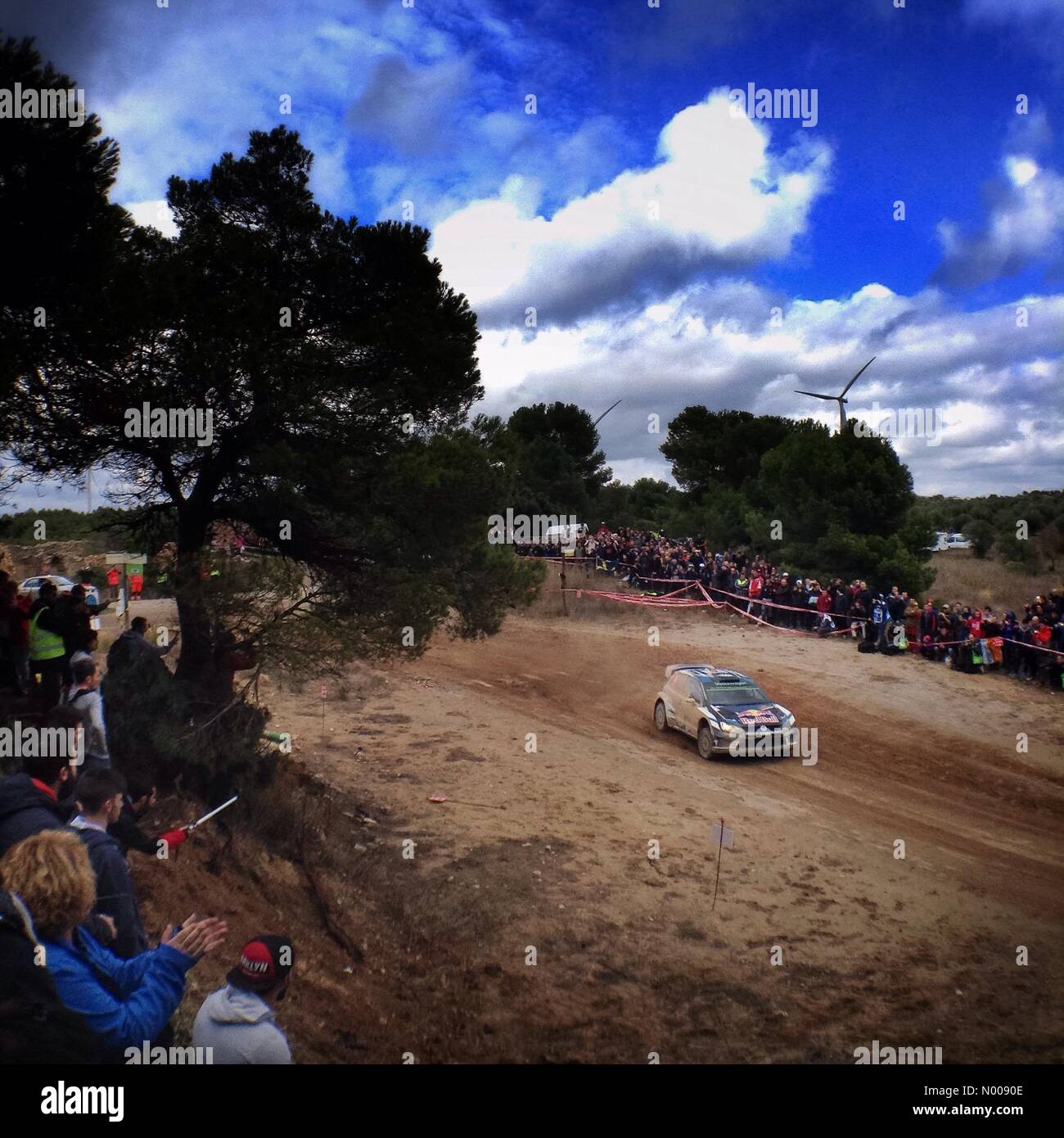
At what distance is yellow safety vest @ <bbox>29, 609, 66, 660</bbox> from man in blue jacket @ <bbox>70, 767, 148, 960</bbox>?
17.6ft

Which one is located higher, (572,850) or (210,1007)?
(210,1007)

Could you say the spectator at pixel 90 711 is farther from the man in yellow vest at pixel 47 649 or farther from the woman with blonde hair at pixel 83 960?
the woman with blonde hair at pixel 83 960

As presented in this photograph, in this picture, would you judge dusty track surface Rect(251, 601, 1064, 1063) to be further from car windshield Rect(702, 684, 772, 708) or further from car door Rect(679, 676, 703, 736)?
car windshield Rect(702, 684, 772, 708)

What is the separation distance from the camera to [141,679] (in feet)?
32.3

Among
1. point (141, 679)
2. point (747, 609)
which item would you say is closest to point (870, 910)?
point (141, 679)

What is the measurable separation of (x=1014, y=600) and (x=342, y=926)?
35.4 m

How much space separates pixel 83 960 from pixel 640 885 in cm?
859

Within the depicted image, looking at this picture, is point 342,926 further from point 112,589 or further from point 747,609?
point 112,589

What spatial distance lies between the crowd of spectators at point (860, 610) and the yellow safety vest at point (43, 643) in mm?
22825

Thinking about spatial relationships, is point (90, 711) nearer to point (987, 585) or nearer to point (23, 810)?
point (23, 810)

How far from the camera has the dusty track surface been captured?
782 centimetres

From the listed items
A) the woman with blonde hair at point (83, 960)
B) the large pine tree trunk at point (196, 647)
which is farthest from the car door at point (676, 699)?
the woman with blonde hair at point (83, 960)

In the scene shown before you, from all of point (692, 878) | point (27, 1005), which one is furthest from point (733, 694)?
point (27, 1005)

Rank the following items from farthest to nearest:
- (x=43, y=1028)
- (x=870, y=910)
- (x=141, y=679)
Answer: (x=870, y=910), (x=141, y=679), (x=43, y=1028)
